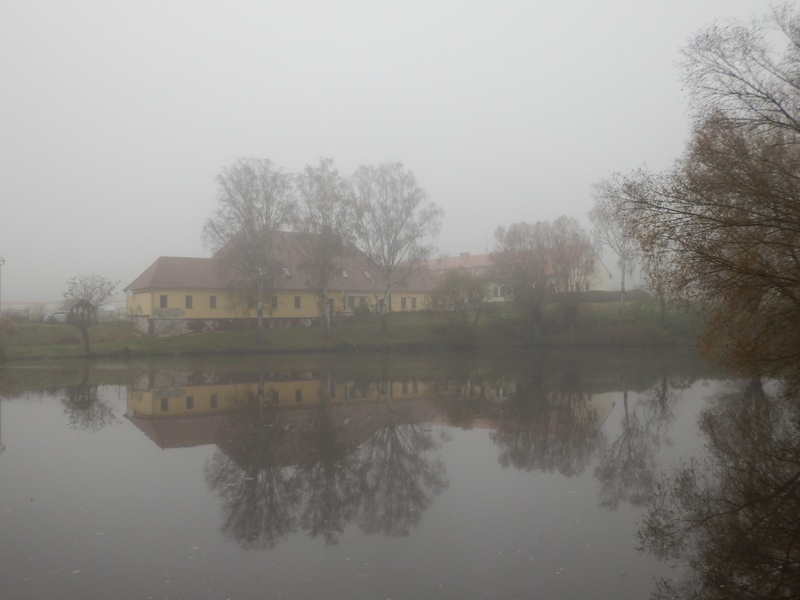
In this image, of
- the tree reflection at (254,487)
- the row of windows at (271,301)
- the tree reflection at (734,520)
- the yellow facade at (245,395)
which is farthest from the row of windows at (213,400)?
the row of windows at (271,301)

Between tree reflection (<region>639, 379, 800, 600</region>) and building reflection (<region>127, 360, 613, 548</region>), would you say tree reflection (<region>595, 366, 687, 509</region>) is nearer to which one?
tree reflection (<region>639, 379, 800, 600</region>)

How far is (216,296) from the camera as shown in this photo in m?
54.9

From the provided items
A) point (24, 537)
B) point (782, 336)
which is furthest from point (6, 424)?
point (782, 336)

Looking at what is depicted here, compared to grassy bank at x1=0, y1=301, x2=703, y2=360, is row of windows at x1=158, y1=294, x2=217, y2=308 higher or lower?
higher

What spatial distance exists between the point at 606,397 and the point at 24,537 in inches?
642

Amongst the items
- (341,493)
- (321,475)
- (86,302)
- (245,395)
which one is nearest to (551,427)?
(321,475)

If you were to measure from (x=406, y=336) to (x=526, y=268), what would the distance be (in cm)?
1020

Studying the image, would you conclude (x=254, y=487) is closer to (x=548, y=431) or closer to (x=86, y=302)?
(x=548, y=431)

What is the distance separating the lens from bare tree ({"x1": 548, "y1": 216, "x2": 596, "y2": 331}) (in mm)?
49531

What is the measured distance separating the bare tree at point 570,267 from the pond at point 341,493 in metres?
28.3

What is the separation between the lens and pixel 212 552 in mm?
7359

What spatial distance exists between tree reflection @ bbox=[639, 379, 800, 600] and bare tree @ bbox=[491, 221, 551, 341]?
36.6 metres

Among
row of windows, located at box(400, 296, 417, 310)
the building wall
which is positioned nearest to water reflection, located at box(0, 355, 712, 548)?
the building wall

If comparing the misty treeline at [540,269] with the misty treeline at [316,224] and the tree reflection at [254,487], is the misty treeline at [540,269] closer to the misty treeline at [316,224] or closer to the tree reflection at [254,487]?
the misty treeline at [316,224]
